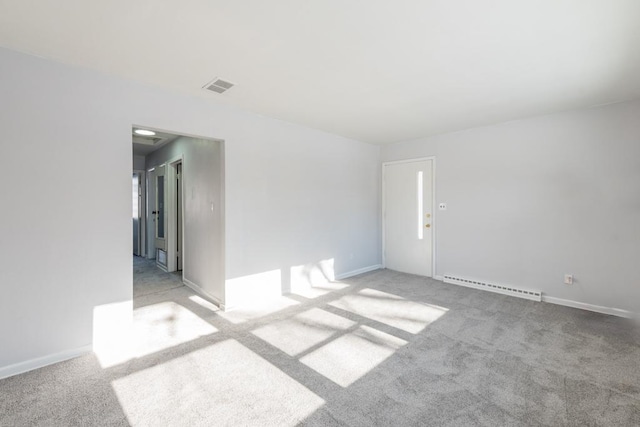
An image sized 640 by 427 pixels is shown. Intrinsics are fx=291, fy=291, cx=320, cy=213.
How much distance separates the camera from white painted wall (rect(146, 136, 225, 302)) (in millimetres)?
3736

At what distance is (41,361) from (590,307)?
5776 millimetres

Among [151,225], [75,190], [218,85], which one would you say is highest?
[218,85]

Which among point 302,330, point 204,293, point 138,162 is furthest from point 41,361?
point 138,162

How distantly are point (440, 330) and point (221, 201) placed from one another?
2887 millimetres

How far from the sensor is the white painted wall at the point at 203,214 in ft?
12.3

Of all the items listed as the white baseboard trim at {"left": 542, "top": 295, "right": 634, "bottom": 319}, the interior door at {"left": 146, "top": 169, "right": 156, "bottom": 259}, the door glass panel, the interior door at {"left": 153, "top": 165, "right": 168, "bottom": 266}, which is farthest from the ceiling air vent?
the white baseboard trim at {"left": 542, "top": 295, "right": 634, "bottom": 319}

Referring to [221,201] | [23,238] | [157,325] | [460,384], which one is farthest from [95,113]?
[460,384]

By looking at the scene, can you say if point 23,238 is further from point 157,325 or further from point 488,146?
point 488,146

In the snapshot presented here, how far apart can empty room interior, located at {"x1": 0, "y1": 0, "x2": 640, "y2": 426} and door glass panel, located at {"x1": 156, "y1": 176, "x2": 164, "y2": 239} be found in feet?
5.66

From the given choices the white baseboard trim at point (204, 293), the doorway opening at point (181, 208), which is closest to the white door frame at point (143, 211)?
the doorway opening at point (181, 208)

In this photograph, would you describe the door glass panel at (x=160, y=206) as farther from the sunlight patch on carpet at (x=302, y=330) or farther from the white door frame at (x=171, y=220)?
the sunlight patch on carpet at (x=302, y=330)

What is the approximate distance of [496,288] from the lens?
4.35 m

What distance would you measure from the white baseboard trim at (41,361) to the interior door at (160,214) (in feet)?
10.9

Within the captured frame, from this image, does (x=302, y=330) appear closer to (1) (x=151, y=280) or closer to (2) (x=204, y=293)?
(2) (x=204, y=293)
